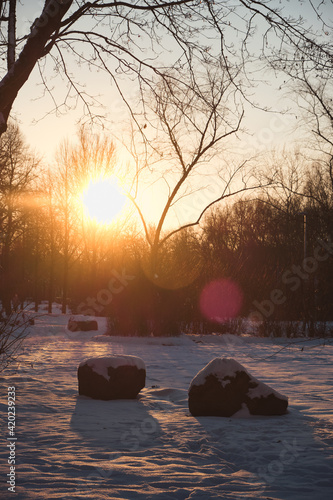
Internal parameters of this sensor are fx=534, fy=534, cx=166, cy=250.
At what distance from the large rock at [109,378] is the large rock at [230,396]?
1.23 metres


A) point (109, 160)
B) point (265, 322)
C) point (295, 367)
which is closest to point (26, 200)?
point (109, 160)

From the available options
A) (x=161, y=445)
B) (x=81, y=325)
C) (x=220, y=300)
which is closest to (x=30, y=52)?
(x=161, y=445)

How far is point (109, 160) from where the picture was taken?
27875mm

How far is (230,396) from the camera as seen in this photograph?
21.0 ft

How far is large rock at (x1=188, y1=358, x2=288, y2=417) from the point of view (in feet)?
20.9

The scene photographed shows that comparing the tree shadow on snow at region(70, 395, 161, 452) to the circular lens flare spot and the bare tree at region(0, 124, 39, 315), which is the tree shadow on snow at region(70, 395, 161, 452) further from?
the bare tree at region(0, 124, 39, 315)

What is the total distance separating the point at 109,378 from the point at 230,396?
1.84 m

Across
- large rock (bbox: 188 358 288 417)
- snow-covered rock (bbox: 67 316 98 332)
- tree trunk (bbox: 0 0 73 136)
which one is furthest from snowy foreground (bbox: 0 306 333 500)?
snow-covered rock (bbox: 67 316 98 332)

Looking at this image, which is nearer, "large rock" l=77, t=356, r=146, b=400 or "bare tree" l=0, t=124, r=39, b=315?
"large rock" l=77, t=356, r=146, b=400

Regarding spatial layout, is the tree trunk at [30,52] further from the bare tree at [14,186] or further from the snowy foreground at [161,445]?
the bare tree at [14,186]

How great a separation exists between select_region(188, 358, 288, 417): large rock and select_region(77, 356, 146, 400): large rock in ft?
4.04

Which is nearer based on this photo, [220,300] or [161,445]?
[161,445]

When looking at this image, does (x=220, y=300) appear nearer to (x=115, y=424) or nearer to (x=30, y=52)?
(x=115, y=424)

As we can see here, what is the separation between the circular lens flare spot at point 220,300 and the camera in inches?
703
